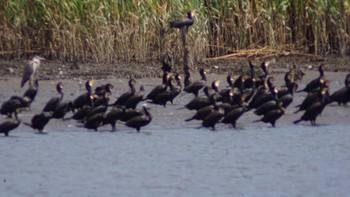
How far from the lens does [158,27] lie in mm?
18875

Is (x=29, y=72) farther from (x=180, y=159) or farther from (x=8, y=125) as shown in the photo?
(x=180, y=159)

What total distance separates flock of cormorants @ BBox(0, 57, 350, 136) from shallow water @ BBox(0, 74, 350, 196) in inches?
6.4

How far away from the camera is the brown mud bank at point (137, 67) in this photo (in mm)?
18062

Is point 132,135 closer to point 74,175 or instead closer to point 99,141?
point 99,141

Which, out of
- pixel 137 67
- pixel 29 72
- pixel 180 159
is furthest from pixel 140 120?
pixel 137 67

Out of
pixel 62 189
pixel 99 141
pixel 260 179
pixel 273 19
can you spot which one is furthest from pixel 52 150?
pixel 273 19

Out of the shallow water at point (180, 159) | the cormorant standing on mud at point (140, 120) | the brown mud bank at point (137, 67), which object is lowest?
the shallow water at point (180, 159)

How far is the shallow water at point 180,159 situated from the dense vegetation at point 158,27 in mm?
3163

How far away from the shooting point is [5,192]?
36.8 feet

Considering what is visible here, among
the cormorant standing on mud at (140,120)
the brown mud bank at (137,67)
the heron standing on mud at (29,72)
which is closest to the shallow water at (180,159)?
the cormorant standing on mud at (140,120)

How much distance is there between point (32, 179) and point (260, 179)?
8.13 ft

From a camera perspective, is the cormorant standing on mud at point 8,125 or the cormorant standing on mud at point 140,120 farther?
the cormorant standing on mud at point 140,120

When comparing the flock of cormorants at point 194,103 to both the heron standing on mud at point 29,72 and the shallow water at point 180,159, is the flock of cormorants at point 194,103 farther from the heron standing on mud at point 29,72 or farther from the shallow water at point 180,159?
the heron standing on mud at point 29,72

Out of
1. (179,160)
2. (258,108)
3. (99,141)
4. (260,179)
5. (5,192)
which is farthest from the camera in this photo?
(258,108)
